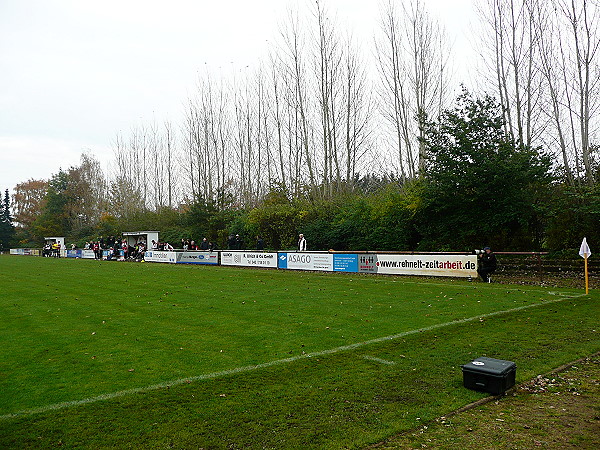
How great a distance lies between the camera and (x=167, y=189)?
210 ft

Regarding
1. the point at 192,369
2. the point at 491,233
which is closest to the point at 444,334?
the point at 192,369

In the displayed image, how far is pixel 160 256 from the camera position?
1483 inches

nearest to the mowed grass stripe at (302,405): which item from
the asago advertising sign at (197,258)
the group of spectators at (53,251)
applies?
the asago advertising sign at (197,258)

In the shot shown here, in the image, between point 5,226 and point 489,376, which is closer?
point 489,376

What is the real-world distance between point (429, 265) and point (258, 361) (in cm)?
1426

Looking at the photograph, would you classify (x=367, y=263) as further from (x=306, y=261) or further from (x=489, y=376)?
(x=489, y=376)

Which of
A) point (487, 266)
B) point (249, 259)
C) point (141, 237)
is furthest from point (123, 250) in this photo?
point (487, 266)

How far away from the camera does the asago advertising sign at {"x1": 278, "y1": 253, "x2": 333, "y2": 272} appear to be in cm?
2431

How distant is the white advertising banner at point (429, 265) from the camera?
1878 centimetres

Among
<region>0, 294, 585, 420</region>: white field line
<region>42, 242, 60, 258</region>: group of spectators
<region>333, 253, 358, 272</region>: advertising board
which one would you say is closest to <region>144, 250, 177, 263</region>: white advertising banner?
<region>333, 253, 358, 272</region>: advertising board

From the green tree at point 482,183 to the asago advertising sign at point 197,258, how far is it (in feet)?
51.2

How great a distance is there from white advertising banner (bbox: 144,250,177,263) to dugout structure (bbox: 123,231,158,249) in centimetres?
274

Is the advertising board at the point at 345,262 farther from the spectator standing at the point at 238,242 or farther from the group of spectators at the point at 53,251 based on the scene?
the group of spectators at the point at 53,251

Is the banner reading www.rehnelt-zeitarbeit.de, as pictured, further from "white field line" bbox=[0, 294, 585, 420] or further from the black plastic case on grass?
the black plastic case on grass
